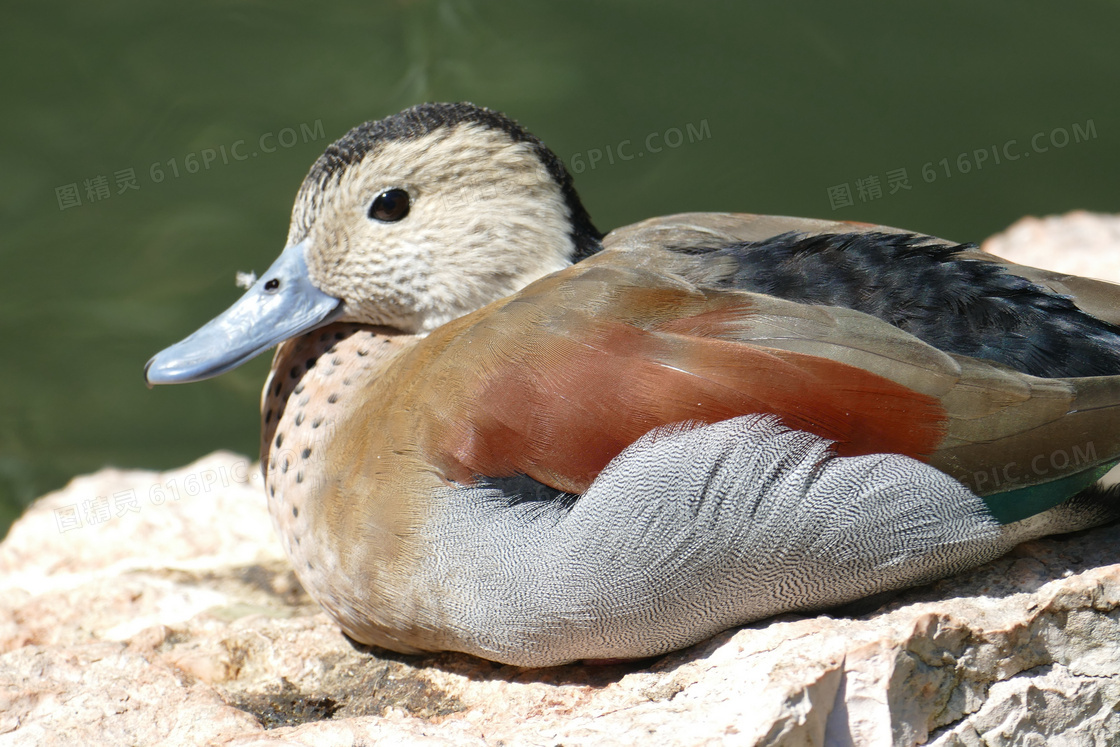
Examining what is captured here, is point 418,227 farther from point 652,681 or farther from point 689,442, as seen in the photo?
point 652,681

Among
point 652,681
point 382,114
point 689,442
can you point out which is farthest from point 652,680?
point 382,114

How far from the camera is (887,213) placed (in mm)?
5293

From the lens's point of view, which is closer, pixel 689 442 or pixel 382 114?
pixel 689 442

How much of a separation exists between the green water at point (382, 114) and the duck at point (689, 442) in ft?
9.54

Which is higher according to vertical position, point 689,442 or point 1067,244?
point 689,442

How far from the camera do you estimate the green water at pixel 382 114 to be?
516 cm

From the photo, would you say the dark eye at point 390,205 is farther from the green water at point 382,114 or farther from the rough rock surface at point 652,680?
the green water at point 382,114

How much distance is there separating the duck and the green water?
2907 millimetres

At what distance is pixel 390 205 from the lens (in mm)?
2613

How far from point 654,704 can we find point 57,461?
13.9 ft

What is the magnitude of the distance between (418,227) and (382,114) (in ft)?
9.97

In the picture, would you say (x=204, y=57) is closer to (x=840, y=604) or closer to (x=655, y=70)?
(x=655, y=70)

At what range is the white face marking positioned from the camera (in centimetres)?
260

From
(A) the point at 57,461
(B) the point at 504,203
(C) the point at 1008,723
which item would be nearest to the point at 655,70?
(B) the point at 504,203
